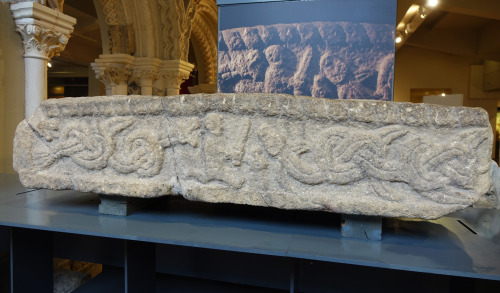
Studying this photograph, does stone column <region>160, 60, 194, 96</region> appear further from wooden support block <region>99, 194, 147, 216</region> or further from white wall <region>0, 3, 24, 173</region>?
wooden support block <region>99, 194, 147, 216</region>

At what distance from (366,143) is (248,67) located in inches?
56.5

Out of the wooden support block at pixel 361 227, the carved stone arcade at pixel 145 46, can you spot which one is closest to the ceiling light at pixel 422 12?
the carved stone arcade at pixel 145 46

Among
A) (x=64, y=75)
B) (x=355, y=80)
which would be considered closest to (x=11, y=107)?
(x=355, y=80)

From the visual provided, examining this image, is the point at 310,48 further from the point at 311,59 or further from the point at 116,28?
the point at 116,28

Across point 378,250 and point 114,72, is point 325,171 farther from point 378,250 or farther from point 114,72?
point 114,72

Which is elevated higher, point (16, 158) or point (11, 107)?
point (11, 107)

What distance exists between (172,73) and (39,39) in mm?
2841

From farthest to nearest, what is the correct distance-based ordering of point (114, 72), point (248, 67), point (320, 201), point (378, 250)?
point (114, 72) → point (248, 67) → point (320, 201) → point (378, 250)

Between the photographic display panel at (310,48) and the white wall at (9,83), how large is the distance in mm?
2102

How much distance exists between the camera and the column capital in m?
3.46

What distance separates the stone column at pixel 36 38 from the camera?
347 cm

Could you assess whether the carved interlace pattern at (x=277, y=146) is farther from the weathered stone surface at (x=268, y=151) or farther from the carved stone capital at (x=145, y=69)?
the carved stone capital at (x=145, y=69)

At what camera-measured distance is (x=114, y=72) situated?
5.89 metres

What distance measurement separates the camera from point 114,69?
588cm
